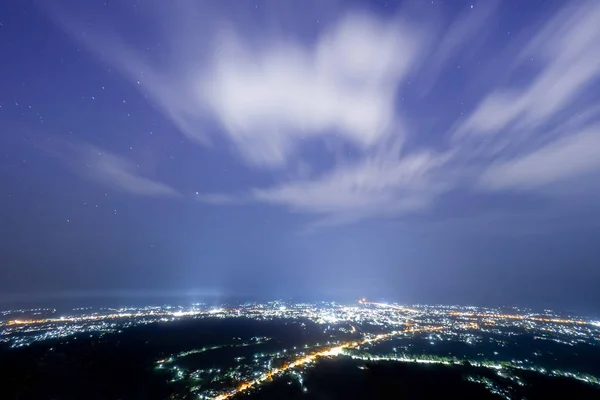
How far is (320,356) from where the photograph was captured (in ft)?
184

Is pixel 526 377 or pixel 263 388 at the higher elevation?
pixel 263 388

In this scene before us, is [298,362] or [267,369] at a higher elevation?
[267,369]

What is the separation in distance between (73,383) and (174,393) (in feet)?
56.9

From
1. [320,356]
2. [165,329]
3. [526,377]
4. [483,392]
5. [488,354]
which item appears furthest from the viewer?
[165,329]

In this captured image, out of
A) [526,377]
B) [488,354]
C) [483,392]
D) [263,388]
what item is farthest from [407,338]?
[263,388]

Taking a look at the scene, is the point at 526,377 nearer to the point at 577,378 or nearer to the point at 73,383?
the point at 577,378

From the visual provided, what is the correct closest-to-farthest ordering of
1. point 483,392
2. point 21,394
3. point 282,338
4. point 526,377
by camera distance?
point 21,394 → point 483,392 → point 526,377 → point 282,338

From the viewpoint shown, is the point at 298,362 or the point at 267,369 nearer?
the point at 267,369

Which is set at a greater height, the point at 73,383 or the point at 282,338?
the point at 73,383

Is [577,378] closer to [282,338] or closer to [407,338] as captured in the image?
[407,338]

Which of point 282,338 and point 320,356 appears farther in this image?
point 282,338

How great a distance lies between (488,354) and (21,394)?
85.1m

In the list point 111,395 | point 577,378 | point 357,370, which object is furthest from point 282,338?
point 577,378

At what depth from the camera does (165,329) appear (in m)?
88.9
